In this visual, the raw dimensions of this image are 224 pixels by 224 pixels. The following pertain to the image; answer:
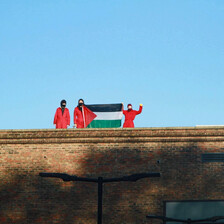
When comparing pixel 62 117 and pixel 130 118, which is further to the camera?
pixel 130 118

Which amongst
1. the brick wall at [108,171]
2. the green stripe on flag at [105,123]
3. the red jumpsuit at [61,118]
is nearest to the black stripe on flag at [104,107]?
the green stripe on flag at [105,123]

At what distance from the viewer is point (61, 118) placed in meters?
18.1

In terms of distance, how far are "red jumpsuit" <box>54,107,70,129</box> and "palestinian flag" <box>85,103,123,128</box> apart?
Result: 1499mm

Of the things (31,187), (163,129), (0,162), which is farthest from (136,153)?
(0,162)

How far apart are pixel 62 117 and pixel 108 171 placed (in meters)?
2.94

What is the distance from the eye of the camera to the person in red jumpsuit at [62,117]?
18.1 m

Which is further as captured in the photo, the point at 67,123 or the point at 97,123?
the point at 97,123

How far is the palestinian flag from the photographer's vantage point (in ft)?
63.3

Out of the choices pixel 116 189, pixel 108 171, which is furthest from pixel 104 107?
pixel 116 189

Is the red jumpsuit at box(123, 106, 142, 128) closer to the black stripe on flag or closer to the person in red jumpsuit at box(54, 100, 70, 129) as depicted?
the black stripe on flag

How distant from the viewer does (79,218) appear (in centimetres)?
1706

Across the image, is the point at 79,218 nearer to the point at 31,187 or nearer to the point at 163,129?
the point at 31,187

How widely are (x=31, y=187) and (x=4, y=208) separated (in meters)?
1.33

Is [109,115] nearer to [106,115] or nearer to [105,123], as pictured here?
[106,115]
